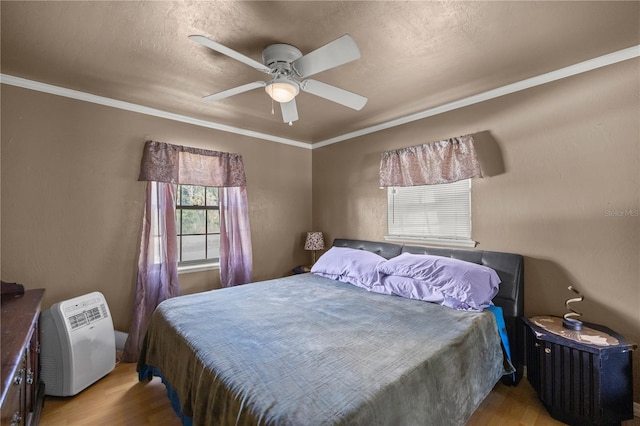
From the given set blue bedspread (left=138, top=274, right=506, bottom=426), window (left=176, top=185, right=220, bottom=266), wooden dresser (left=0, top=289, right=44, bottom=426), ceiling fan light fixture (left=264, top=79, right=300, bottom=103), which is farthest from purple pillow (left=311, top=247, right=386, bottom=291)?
wooden dresser (left=0, top=289, right=44, bottom=426)

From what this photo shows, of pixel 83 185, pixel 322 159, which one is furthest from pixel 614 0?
pixel 83 185

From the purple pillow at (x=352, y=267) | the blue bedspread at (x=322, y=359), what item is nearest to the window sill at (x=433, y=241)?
the purple pillow at (x=352, y=267)

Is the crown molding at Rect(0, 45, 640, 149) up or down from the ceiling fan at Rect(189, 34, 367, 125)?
up

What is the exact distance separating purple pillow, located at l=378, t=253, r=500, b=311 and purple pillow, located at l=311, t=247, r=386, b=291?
0.50ft

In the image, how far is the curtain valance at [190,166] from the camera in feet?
9.61

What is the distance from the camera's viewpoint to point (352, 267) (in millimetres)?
2957

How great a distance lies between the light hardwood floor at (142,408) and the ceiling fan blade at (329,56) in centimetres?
247

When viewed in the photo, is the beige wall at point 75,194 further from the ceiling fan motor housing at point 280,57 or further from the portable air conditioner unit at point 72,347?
the ceiling fan motor housing at point 280,57

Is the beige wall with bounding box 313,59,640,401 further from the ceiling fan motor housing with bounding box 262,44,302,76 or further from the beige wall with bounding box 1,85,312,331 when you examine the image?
the beige wall with bounding box 1,85,312,331

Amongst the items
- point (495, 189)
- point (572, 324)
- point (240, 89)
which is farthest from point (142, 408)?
point (495, 189)

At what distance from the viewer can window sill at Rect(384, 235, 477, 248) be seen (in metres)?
2.76

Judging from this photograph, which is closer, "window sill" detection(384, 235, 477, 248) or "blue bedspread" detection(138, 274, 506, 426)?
"blue bedspread" detection(138, 274, 506, 426)

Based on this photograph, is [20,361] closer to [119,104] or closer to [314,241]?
[119,104]

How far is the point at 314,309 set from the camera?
213 cm
